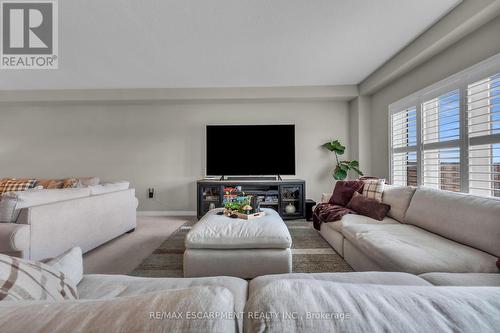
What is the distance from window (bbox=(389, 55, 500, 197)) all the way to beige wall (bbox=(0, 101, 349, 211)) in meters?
1.29

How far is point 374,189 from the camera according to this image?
2.51 m

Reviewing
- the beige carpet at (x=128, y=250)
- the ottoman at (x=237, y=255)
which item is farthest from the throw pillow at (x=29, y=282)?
the beige carpet at (x=128, y=250)

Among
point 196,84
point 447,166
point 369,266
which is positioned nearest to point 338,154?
point 447,166

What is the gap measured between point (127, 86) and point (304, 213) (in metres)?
3.84

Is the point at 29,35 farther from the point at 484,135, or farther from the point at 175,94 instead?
the point at 484,135

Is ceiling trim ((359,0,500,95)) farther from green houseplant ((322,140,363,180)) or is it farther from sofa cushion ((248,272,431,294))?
sofa cushion ((248,272,431,294))

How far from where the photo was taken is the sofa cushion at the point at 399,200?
2117 mm

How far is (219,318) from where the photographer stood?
0.98ft

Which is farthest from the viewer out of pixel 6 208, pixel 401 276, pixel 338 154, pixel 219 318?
pixel 338 154

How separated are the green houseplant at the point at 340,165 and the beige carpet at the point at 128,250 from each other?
2.91m

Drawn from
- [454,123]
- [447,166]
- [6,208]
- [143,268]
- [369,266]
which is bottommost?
[143,268]

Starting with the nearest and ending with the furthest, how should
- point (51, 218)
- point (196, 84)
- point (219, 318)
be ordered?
point (219, 318) < point (51, 218) < point (196, 84)

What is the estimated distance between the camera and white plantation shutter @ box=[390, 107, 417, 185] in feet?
9.06

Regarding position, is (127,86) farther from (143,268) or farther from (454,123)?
(454,123)
